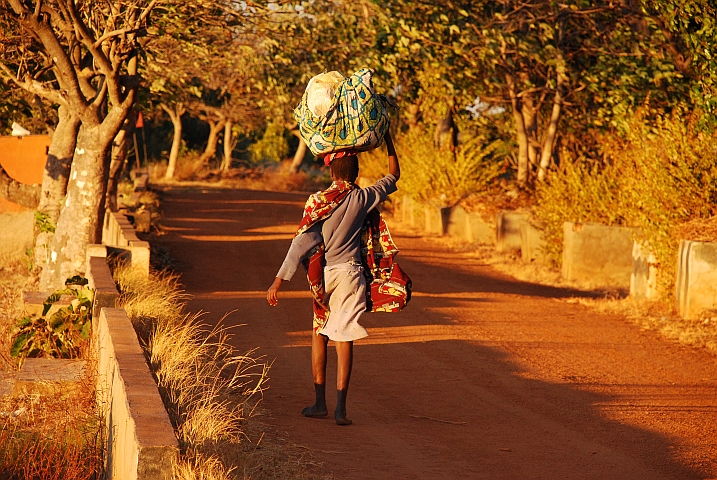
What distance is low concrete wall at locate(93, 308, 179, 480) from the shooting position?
4.06m

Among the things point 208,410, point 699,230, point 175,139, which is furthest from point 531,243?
point 175,139

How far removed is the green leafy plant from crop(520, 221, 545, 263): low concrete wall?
970 centimetres

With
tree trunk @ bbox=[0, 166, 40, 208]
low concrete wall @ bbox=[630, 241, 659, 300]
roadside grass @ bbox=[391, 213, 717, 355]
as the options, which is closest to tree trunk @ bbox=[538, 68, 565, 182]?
roadside grass @ bbox=[391, 213, 717, 355]

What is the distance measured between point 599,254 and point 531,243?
2716 mm

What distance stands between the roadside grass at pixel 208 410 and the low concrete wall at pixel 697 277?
209 inches

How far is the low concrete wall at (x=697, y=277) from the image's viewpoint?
10.9 meters

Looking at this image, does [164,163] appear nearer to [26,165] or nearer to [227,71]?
[227,71]

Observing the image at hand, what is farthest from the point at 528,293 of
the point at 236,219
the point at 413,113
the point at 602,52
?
the point at 413,113

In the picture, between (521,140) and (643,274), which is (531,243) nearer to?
(521,140)

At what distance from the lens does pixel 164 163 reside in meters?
41.1

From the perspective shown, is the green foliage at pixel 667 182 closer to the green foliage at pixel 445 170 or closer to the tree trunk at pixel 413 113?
the green foliage at pixel 445 170

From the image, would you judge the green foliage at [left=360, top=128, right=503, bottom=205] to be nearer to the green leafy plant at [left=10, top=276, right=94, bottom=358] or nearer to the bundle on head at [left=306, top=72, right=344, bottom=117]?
the green leafy plant at [left=10, top=276, right=94, bottom=358]

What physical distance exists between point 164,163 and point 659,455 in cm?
3669

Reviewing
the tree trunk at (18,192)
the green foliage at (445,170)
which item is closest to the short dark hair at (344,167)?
the tree trunk at (18,192)
